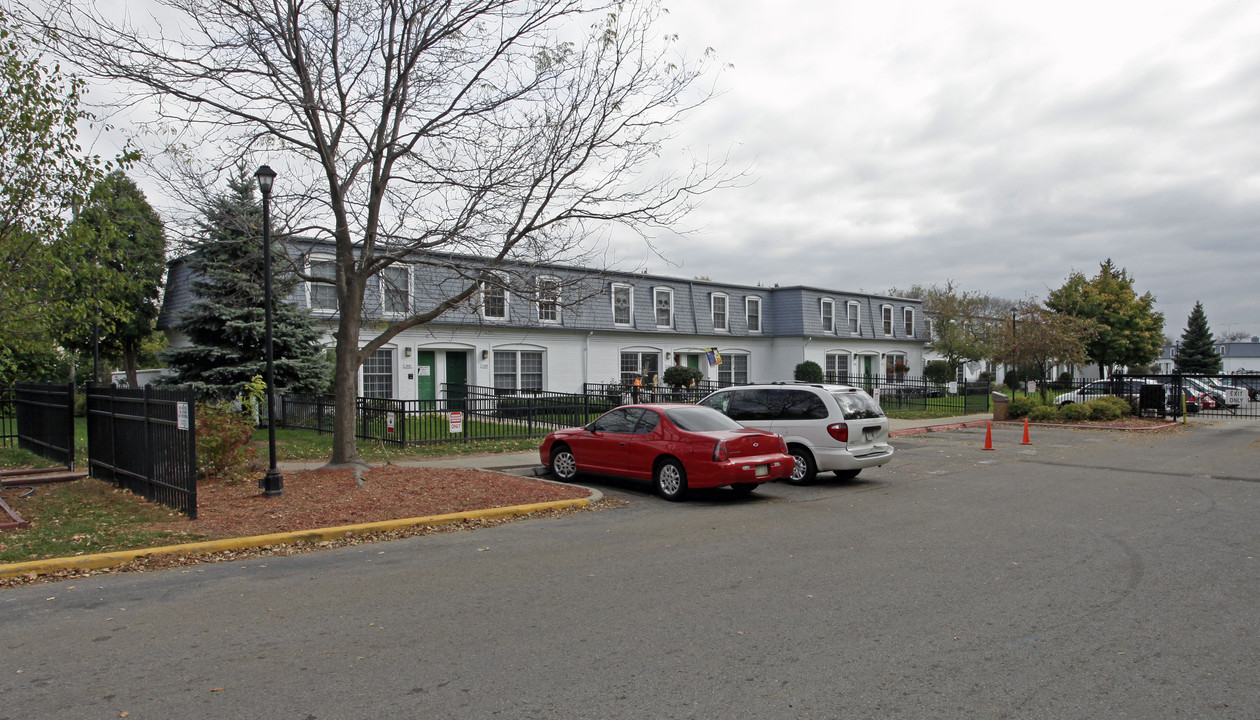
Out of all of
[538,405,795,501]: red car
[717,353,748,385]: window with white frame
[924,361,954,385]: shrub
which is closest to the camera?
[538,405,795,501]: red car

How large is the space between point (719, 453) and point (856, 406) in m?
3.40

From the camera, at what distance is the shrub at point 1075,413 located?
1093 inches

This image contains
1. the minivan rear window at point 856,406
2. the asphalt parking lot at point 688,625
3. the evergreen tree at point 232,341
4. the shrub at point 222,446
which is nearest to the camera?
the asphalt parking lot at point 688,625

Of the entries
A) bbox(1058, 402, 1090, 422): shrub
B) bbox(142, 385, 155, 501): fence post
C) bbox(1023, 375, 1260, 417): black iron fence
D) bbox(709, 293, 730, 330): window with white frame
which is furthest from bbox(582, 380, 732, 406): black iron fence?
bbox(1023, 375, 1260, 417): black iron fence

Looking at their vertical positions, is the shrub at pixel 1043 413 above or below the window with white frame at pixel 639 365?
below

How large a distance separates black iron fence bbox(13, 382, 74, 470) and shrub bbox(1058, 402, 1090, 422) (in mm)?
28669

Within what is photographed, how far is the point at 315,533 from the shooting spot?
8.96m

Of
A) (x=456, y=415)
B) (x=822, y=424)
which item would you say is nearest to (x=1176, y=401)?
(x=822, y=424)

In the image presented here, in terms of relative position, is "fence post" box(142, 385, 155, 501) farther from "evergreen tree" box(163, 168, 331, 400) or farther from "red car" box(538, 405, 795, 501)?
"evergreen tree" box(163, 168, 331, 400)

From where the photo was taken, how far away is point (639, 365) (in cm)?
3400

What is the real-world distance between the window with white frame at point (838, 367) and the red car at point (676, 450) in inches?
1107

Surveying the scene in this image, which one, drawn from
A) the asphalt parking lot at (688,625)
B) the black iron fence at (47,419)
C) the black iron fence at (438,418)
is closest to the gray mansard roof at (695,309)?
the black iron fence at (438,418)

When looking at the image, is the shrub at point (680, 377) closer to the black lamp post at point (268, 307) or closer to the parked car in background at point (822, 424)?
the parked car in background at point (822, 424)

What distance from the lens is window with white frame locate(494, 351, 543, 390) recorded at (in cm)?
2942
